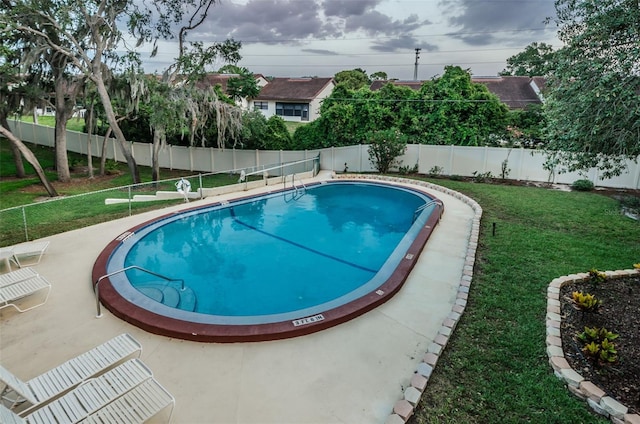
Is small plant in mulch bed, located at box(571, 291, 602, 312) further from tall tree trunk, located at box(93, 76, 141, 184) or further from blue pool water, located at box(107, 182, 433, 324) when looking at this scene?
tall tree trunk, located at box(93, 76, 141, 184)

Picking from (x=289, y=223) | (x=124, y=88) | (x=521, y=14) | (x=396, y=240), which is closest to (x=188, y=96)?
(x=124, y=88)

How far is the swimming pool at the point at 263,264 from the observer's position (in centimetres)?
523

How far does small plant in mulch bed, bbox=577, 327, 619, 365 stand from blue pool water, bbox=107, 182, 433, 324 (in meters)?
2.89

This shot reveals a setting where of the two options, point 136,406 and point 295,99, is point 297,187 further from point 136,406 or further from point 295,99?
point 295,99

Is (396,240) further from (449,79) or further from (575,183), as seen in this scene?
(449,79)

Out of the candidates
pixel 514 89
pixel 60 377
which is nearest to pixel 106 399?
pixel 60 377

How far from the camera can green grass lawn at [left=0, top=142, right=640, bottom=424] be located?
11.8 feet

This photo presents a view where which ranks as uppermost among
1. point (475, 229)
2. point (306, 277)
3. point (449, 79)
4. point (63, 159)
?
point (449, 79)

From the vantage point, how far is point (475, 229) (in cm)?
903

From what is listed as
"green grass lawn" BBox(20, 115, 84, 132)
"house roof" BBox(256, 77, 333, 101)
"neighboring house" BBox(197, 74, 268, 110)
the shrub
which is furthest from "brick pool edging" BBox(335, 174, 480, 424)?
"house roof" BBox(256, 77, 333, 101)

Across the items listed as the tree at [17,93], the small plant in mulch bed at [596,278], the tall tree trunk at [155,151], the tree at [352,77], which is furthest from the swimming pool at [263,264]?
the tree at [352,77]

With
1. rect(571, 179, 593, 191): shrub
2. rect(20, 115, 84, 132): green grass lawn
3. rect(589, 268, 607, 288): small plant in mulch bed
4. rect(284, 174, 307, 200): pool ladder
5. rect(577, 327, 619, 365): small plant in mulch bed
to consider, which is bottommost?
rect(577, 327, 619, 365): small plant in mulch bed

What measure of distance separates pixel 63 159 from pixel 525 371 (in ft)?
59.5

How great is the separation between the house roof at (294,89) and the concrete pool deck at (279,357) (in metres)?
32.0
